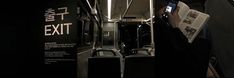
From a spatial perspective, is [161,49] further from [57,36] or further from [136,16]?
[136,16]

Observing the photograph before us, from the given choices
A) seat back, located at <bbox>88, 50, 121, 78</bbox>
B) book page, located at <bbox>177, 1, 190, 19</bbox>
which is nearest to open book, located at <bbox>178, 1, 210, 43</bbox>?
book page, located at <bbox>177, 1, 190, 19</bbox>

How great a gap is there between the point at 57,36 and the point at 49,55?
0.19 meters

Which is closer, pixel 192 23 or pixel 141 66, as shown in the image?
pixel 192 23

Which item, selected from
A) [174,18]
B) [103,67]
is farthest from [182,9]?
[103,67]

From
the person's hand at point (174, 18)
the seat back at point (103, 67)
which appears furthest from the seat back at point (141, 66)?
the person's hand at point (174, 18)

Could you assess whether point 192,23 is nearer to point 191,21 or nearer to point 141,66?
point 191,21

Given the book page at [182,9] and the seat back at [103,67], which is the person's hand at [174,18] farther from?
the seat back at [103,67]

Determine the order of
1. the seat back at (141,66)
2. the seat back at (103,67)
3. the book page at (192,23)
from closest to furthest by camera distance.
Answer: the book page at (192,23) < the seat back at (103,67) < the seat back at (141,66)

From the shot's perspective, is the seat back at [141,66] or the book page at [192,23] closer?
the book page at [192,23]

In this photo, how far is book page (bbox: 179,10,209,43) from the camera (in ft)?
4.76

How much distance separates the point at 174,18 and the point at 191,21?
0.32ft

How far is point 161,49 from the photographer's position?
1537 millimetres

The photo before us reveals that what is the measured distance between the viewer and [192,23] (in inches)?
58.4

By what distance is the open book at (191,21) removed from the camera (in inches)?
57.2
